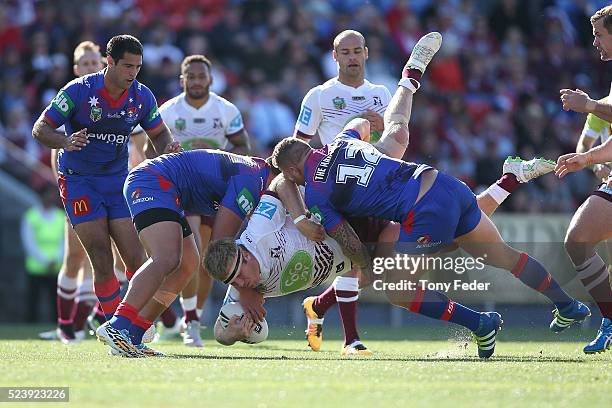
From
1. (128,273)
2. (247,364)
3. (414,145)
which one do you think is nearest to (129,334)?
(247,364)

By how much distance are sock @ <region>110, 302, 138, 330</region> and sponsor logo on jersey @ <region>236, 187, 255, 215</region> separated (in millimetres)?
1145

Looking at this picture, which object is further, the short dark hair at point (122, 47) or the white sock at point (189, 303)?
the white sock at point (189, 303)

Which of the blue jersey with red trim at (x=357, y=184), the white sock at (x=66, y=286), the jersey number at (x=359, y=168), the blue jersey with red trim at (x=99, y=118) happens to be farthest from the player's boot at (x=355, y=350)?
the white sock at (x=66, y=286)

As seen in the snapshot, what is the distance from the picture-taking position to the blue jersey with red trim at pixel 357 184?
8.91 metres

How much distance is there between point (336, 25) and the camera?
70.1 ft

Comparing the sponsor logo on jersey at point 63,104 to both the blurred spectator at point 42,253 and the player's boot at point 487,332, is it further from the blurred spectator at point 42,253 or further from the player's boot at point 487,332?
the blurred spectator at point 42,253

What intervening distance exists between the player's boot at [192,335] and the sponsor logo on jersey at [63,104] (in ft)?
8.76

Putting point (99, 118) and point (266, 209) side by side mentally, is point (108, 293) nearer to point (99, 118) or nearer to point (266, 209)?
point (99, 118)

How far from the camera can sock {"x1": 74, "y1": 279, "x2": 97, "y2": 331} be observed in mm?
12594

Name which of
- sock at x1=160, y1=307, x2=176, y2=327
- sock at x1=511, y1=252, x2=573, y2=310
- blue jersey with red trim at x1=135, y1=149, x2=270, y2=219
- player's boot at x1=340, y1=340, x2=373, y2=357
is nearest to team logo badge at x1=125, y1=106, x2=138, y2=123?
blue jersey with red trim at x1=135, y1=149, x2=270, y2=219

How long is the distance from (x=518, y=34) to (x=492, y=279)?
12321 millimetres

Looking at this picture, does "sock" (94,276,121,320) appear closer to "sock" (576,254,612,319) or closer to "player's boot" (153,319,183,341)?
"player's boot" (153,319,183,341)

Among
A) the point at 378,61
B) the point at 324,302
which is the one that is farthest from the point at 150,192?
the point at 378,61

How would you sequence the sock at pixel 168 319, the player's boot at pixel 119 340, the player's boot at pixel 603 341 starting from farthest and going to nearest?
the sock at pixel 168 319 → the player's boot at pixel 603 341 → the player's boot at pixel 119 340
